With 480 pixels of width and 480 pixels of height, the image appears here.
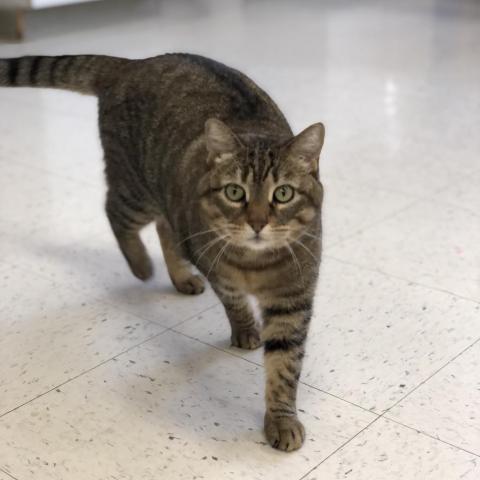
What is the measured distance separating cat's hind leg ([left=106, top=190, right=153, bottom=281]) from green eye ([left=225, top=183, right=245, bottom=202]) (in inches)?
26.3

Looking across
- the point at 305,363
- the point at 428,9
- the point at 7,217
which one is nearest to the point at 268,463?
the point at 305,363

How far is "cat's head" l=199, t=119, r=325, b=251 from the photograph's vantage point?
5.80 ft

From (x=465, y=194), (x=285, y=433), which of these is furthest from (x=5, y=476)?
(x=465, y=194)

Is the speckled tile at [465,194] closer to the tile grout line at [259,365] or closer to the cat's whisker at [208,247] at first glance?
the tile grout line at [259,365]

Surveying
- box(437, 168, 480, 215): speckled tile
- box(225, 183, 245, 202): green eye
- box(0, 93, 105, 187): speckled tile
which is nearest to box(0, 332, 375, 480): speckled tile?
box(225, 183, 245, 202): green eye

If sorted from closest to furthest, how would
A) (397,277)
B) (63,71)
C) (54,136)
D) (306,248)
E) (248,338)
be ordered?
(306,248) → (248,338) → (63,71) → (397,277) → (54,136)

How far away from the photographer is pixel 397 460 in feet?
5.82

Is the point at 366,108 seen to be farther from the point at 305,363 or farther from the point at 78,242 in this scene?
the point at 305,363

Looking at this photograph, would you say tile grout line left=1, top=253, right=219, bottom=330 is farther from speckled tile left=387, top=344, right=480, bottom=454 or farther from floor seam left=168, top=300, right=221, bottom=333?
speckled tile left=387, top=344, right=480, bottom=454

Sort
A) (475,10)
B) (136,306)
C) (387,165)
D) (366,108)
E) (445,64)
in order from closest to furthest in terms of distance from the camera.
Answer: (136,306) < (387,165) < (366,108) < (445,64) < (475,10)

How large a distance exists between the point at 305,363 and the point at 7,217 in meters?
1.35

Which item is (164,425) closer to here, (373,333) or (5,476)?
(5,476)

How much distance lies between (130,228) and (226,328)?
0.43m

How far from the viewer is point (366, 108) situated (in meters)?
4.20
